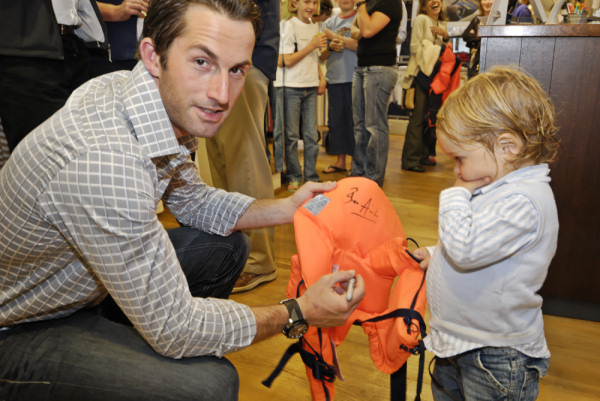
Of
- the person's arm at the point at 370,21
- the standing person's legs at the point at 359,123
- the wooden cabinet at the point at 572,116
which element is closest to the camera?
the wooden cabinet at the point at 572,116

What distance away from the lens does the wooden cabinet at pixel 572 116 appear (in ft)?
5.60

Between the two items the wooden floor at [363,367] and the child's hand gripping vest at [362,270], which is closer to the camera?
the child's hand gripping vest at [362,270]

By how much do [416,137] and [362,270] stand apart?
3343 mm

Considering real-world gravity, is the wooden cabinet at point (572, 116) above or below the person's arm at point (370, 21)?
below

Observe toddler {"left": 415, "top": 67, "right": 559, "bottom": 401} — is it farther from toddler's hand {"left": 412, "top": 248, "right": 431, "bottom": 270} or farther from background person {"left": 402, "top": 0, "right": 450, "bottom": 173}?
background person {"left": 402, "top": 0, "right": 450, "bottom": 173}

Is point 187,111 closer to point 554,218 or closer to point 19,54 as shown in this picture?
point 19,54

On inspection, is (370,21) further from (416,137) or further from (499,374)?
(499,374)

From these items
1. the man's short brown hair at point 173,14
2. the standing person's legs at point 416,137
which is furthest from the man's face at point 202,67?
the standing person's legs at point 416,137

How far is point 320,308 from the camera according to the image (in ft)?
3.59

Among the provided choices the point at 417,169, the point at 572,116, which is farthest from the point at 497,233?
the point at 417,169

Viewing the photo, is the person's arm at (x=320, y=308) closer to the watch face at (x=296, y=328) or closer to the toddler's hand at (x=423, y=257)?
the watch face at (x=296, y=328)

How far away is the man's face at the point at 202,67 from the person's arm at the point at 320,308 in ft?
1.47
